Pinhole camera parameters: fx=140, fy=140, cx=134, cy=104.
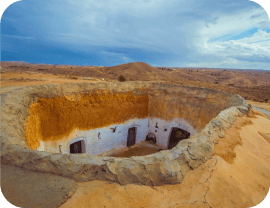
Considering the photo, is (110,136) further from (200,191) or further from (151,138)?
(200,191)

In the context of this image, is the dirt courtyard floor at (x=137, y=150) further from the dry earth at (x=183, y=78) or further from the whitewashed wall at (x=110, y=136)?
the dry earth at (x=183, y=78)

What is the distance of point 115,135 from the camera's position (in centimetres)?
1172

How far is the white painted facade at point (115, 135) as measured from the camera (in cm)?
906

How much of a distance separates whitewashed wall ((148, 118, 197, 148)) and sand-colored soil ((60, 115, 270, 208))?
315 inches

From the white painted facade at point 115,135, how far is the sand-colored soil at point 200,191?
643 cm

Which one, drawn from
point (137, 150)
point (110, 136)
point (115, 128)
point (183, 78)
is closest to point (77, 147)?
point (110, 136)

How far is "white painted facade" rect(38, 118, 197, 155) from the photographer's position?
29.7 feet

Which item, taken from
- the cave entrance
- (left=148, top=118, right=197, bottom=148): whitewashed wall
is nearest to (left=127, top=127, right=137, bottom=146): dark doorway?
(left=148, top=118, right=197, bottom=148): whitewashed wall

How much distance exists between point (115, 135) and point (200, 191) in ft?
30.3

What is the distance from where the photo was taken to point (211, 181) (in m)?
3.25

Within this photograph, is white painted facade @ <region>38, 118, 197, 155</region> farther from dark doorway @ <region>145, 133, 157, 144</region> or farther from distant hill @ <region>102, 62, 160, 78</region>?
distant hill @ <region>102, 62, 160, 78</region>

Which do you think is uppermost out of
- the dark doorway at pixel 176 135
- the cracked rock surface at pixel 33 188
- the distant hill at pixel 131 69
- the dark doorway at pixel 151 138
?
the distant hill at pixel 131 69

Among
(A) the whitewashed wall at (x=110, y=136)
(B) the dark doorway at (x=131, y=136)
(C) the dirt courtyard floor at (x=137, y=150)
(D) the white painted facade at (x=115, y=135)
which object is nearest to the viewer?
(D) the white painted facade at (x=115, y=135)

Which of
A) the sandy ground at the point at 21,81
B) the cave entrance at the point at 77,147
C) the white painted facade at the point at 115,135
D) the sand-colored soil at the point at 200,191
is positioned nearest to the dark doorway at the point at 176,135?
the white painted facade at the point at 115,135
